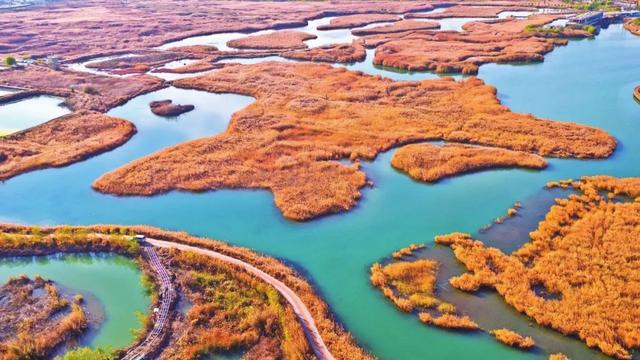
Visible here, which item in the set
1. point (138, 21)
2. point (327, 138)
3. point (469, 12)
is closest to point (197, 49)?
point (138, 21)

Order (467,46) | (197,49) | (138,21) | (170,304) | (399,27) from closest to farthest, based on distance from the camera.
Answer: (170,304)
(467,46)
(197,49)
(399,27)
(138,21)

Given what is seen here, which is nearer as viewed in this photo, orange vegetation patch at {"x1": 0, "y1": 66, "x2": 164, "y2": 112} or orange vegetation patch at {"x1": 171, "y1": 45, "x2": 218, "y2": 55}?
orange vegetation patch at {"x1": 0, "y1": 66, "x2": 164, "y2": 112}

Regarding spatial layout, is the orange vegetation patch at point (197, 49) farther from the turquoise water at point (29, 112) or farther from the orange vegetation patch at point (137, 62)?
the turquoise water at point (29, 112)

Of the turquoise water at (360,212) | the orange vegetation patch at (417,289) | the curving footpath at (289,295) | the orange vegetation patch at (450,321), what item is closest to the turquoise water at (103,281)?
the curving footpath at (289,295)

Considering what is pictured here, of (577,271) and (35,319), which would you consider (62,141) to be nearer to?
(35,319)

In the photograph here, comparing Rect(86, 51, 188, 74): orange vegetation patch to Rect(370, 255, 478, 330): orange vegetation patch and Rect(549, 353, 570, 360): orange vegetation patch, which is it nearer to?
Rect(370, 255, 478, 330): orange vegetation patch

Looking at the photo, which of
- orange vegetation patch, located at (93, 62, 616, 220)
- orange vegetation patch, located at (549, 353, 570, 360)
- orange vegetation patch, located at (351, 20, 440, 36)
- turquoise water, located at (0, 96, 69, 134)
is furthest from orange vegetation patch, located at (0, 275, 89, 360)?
orange vegetation patch, located at (351, 20, 440, 36)
